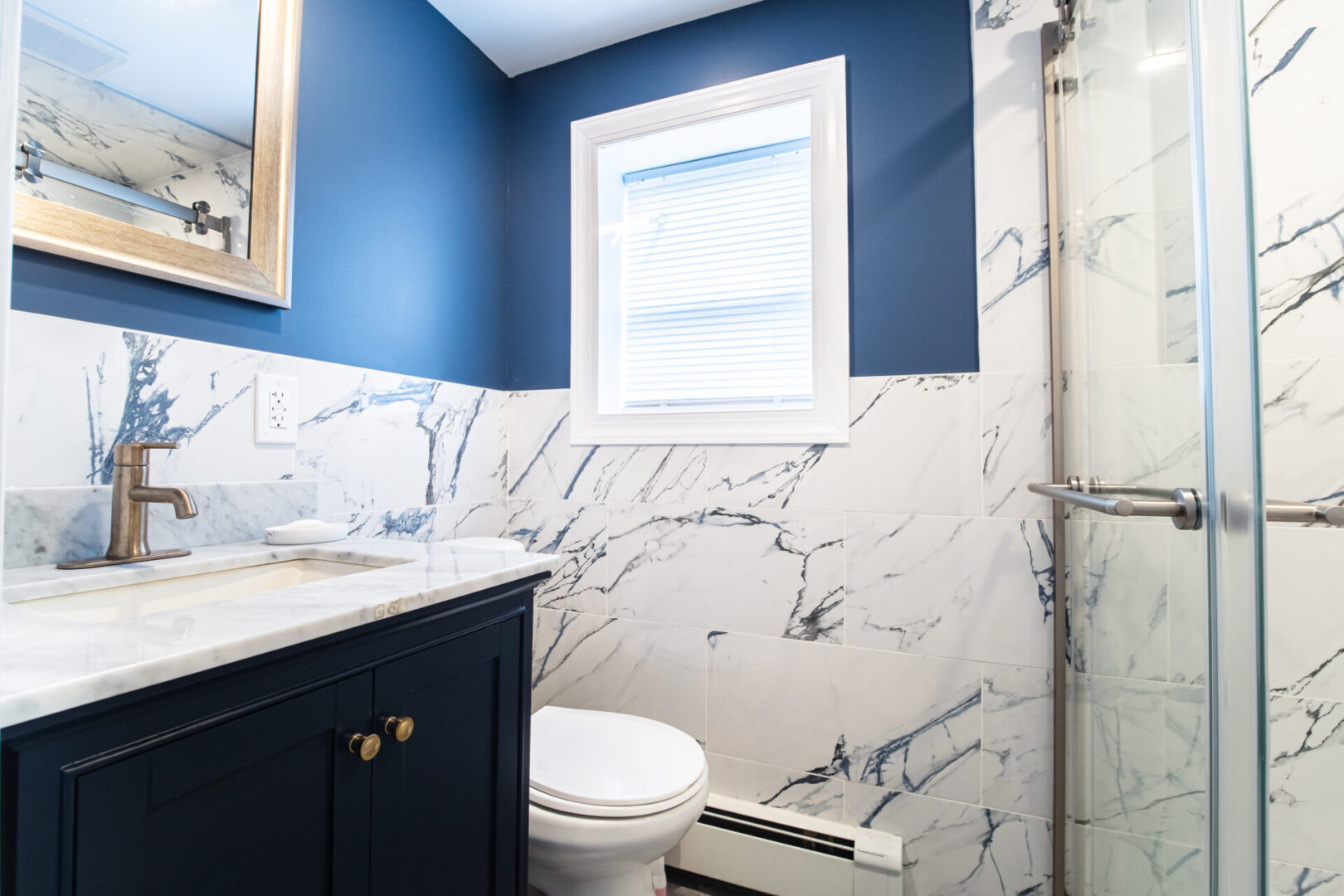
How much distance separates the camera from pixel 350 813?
0.71 metres

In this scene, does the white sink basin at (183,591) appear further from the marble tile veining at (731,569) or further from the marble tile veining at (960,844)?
the marble tile veining at (960,844)

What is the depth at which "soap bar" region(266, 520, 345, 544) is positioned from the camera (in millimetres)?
1122

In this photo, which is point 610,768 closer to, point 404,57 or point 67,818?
point 67,818

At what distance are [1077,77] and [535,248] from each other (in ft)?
4.69

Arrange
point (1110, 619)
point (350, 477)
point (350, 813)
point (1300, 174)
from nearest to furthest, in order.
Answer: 1. point (350, 813)
2. point (1300, 174)
3. point (1110, 619)
4. point (350, 477)

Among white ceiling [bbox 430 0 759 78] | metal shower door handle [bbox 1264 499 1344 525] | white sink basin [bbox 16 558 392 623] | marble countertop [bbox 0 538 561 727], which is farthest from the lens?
white ceiling [bbox 430 0 759 78]

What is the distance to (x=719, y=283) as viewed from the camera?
1831 millimetres

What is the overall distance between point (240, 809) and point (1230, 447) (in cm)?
107

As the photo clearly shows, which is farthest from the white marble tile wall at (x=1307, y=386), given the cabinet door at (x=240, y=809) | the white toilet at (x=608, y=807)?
the cabinet door at (x=240, y=809)

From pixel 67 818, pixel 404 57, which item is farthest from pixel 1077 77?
pixel 67 818

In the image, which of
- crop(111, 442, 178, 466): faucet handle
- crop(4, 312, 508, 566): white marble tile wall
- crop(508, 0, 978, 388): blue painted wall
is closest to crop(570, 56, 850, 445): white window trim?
crop(508, 0, 978, 388): blue painted wall

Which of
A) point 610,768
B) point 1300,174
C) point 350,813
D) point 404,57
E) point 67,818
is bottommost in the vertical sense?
point 610,768

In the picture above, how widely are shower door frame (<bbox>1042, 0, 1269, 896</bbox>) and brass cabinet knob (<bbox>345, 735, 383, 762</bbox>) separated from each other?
0.94 metres

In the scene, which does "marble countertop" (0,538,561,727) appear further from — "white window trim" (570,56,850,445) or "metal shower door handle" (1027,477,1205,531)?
"metal shower door handle" (1027,477,1205,531)
